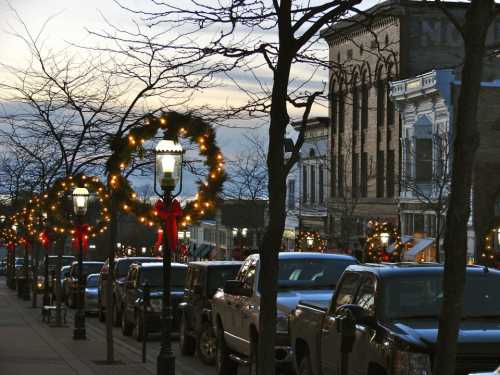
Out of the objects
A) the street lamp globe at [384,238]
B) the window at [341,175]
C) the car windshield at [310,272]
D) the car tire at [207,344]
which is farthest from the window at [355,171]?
the car windshield at [310,272]

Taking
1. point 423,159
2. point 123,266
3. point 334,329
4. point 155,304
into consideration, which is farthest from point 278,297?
point 423,159

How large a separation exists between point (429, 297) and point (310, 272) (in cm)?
606

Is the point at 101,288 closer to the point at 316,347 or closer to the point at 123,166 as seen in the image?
the point at 123,166

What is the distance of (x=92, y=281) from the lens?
38.8m

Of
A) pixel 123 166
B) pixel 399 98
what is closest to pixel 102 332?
pixel 123 166

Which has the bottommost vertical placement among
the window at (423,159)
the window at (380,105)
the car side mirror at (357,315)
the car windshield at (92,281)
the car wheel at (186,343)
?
the car wheel at (186,343)

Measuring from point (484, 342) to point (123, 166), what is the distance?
37.1ft

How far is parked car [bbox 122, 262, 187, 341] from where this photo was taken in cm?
2581

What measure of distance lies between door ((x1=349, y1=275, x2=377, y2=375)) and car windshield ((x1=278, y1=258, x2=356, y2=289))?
519 centimetres

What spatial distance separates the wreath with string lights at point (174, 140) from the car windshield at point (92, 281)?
18.4 metres

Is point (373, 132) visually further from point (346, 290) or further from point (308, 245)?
point (346, 290)

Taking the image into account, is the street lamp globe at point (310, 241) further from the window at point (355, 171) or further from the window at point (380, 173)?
the window at point (355, 171)

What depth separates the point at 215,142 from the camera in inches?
768

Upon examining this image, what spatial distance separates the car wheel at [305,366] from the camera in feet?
42.5
